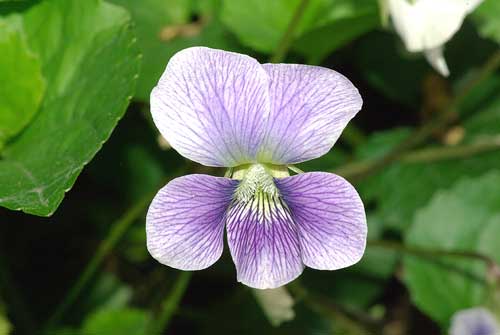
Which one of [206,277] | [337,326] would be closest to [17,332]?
[206,277]

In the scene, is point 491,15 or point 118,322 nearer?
point 118,322

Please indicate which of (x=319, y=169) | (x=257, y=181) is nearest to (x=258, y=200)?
(x=257, y=181)

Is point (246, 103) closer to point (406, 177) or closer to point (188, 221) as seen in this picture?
point (188, 221)

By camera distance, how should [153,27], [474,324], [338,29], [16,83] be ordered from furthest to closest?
[153,27] < [338,29] < [474,324] < [16,83]

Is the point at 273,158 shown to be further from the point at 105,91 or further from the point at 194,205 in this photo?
the point at 105,91

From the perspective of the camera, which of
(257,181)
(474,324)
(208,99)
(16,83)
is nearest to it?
(208,99)

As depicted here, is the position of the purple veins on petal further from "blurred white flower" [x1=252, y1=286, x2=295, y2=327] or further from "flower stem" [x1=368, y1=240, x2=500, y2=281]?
"flower stem" [x1=368, y1=240, x2=500, y2=281]
